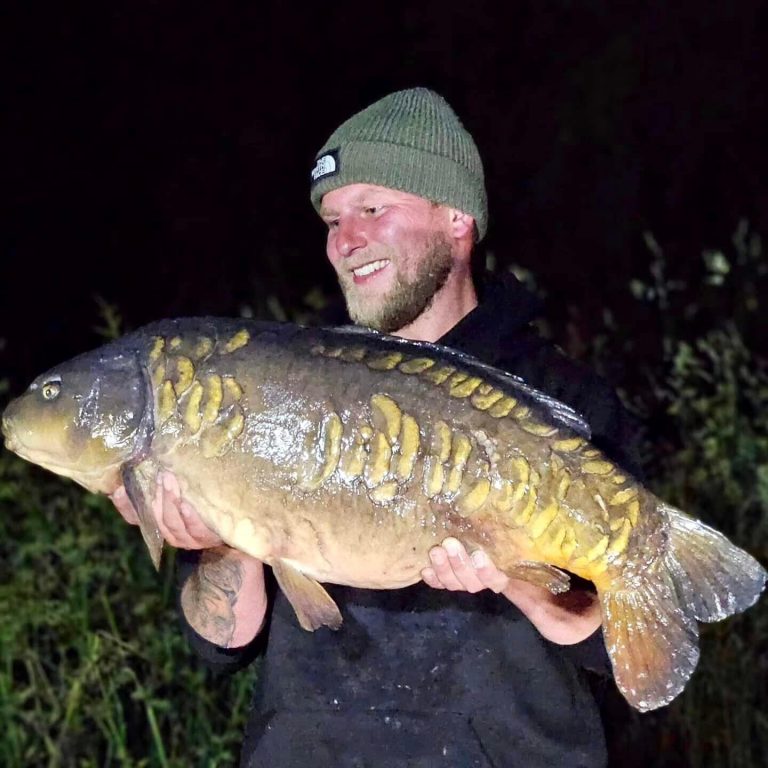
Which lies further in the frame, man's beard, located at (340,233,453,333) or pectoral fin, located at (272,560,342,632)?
man's beard, located at (340,233,453,333)

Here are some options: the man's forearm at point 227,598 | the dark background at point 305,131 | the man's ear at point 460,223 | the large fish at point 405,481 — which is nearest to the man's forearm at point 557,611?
the large fish at point 405,481

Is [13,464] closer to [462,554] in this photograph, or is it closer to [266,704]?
[266,704]

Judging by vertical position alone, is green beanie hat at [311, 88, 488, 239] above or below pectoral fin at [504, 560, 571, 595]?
above

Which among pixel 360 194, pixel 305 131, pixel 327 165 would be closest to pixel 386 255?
pixel 360 194

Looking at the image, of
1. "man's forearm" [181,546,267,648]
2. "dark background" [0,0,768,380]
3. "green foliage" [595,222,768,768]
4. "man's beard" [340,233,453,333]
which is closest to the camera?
"man's forearm" [181,546,267,648]

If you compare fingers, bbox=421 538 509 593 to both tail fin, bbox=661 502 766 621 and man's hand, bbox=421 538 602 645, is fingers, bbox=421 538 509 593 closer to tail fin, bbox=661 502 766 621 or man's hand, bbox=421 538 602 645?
man's hand, bbox=421 538 602 645

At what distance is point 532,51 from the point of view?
11.3 meters

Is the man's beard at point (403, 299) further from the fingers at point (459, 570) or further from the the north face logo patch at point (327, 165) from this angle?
the fingers at point (459, 570)

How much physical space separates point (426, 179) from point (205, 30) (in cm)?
881

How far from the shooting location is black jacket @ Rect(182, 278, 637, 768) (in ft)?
7.56

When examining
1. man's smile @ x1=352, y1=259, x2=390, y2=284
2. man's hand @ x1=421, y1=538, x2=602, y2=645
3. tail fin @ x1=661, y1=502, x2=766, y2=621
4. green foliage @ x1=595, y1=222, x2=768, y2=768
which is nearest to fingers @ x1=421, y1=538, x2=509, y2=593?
man's hand @ x1=421, y1=538, x2=602, y2=645

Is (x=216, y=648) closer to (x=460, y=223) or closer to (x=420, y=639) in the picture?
(x=420, y=639)

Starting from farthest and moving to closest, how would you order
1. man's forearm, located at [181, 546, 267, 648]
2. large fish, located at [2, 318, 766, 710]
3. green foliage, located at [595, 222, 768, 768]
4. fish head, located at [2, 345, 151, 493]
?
green foliage, located at [595, 222, 768, 768] → man's forearm, located at [181, 546, 267, 648] → fish head, located at [2, 345, 151, 493] → large fish, located at [2, 318, 766, 710]

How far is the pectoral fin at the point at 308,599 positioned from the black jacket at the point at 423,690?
0.18 meters
